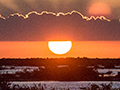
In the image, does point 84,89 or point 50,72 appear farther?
point 50,72

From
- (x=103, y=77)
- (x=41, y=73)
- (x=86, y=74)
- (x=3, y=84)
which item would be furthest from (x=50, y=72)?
(x=3, y=84)

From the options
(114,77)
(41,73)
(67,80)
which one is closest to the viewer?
(67,80)

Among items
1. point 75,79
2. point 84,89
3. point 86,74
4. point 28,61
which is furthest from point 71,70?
point 28,61

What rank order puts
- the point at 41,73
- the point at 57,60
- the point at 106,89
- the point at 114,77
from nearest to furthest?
the point at 106,89, the point at 114,77, the point at 41,73, the point at 57,60

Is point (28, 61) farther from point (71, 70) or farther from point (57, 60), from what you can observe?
point (71, 70)

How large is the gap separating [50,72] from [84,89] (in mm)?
4062

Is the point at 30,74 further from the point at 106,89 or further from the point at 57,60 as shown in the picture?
the point at 57,60

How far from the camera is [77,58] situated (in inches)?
683

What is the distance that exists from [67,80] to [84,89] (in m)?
2.28

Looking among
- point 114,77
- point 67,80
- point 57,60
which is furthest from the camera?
point 57,60

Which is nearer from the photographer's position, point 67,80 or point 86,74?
point 67,80

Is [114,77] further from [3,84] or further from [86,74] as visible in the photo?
[3,84]

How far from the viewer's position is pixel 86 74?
38.7ft

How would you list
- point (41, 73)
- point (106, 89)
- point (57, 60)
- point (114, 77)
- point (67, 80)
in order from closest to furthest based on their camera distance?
point (106, 89) → point (67, 80) → point (114, 77) → point (41, 73) → point (57, 60)
